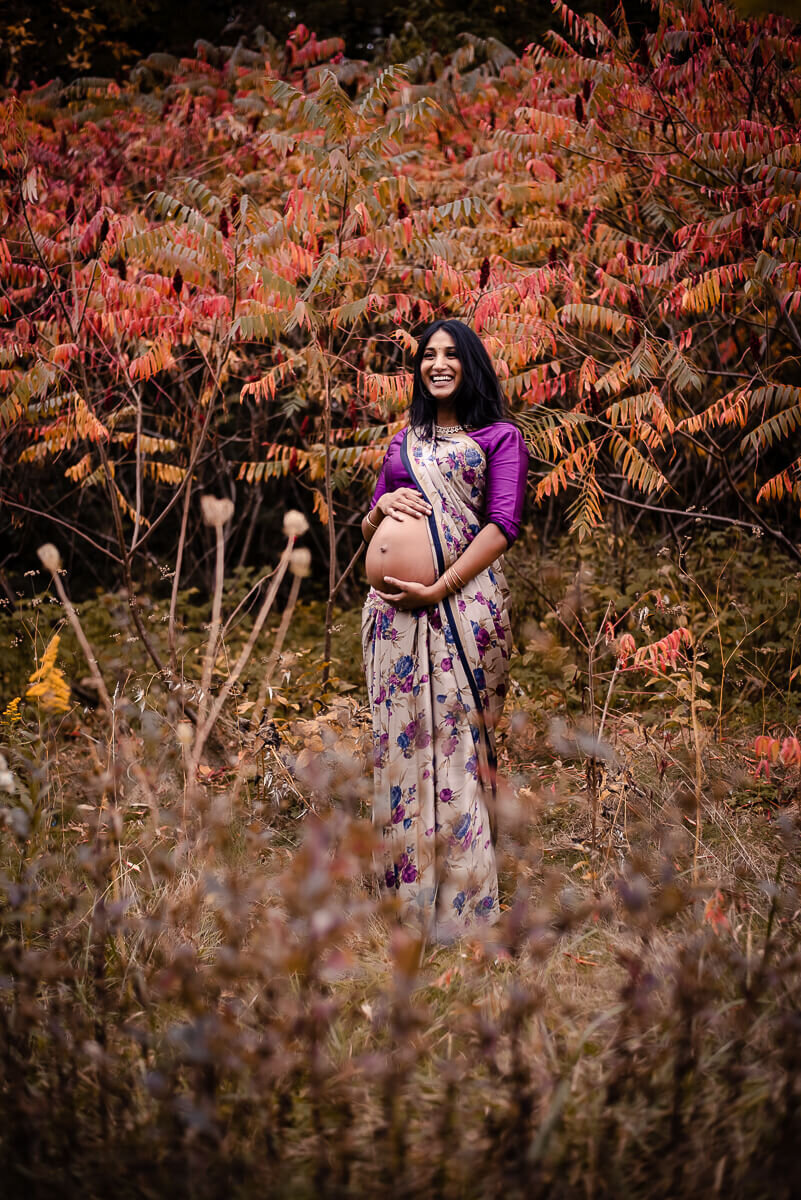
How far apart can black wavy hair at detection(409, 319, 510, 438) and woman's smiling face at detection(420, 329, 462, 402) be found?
2cm

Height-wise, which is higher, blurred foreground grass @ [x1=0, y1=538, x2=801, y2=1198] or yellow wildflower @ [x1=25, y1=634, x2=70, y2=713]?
yellow wildflower @ [x1=25, y1=634, x2=70, y2=713]

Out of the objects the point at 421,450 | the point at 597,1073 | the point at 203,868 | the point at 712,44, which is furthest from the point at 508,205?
the point at 597,1073

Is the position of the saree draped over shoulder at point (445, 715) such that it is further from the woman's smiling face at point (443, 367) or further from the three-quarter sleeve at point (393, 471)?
the woman's smiling face at point (443, 367)

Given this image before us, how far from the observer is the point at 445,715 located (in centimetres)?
313

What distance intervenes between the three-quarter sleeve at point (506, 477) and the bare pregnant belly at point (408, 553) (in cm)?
25

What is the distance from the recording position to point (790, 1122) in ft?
5.57

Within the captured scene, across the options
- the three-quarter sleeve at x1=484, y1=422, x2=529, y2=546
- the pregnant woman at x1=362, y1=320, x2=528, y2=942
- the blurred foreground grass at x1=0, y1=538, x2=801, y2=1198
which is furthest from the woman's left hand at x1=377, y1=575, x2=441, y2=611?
the blurred foreground grass at x1=0, y1=538, x2=801, y2=1198

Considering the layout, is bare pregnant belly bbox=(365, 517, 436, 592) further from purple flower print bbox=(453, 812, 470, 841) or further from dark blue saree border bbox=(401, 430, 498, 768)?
purple flower print bbox=(453, 812, 470, 841)

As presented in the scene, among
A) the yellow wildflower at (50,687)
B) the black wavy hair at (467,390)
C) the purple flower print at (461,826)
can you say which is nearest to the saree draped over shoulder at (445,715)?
the purple flower print at (461,826)

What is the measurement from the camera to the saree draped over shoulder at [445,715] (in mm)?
3098

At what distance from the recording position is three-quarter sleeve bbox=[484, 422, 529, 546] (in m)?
3.09

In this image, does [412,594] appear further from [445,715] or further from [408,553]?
[445,715]

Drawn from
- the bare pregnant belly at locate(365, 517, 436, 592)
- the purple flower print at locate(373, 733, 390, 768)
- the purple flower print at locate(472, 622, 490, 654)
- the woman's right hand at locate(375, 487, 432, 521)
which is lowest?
the purple flower print at locate(373, 733, 390, 768)

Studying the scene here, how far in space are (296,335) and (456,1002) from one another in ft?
19.7
